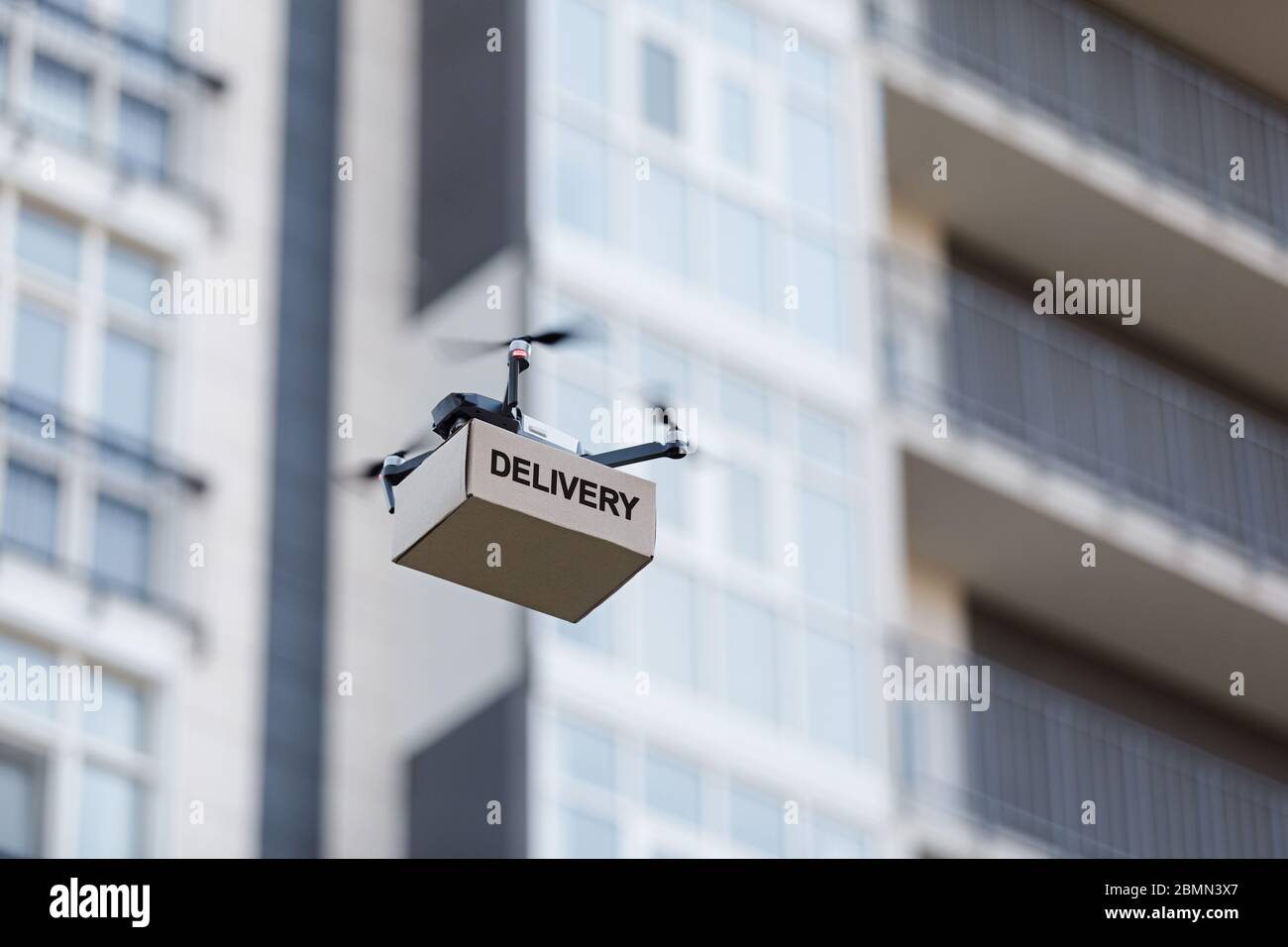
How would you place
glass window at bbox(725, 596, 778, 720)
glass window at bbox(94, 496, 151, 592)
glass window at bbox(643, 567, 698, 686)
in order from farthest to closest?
1. glass window at bbox(725, 596, 778, 720)
2. glass window at bbox(643, 567, 698, 686)
3. glass window at bbox(94, 496, 151, 592)

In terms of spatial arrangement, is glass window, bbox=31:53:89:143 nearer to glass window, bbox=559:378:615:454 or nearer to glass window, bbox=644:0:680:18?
glass window, bbox=559:378:615:454

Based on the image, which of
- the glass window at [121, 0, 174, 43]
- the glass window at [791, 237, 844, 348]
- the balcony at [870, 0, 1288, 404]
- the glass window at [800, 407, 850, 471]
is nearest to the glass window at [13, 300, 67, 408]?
the glass window at [121, 0, 174, 43]

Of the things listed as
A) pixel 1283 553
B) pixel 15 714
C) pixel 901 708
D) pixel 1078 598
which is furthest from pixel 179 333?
pixel 1283 553

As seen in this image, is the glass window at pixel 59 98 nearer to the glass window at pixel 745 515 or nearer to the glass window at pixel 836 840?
the glass window at pixel 745 515

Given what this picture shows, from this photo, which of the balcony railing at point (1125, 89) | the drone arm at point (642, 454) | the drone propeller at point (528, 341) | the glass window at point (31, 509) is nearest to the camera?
the drone arm at point (642, 454)

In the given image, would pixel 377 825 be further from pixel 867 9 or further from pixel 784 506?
pixel 867 9

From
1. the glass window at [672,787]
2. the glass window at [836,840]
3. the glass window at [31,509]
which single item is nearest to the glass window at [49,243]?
the glass window at [31,509]
